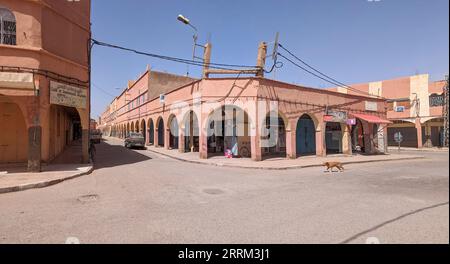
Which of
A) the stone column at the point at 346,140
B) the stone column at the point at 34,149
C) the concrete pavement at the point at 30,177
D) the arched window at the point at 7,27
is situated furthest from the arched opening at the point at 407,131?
the arched window at the point at 7,27

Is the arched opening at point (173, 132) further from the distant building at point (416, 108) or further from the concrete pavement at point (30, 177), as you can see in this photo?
the distant building at point (416, 108)

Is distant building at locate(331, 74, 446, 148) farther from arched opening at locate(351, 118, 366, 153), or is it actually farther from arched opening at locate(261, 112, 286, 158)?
arched opening at locate(261, 112, 286, 158)

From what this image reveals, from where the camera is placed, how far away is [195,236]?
4504 millimetres

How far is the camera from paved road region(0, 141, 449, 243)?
4461mm

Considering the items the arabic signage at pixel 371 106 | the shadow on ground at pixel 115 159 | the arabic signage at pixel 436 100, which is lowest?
the shadow on ground at pixel 115 159

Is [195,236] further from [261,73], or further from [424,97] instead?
[424,97]

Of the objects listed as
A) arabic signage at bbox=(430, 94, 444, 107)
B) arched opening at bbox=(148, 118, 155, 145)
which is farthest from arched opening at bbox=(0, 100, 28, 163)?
arabic signage at bbox=(430, 94, 444, 107)

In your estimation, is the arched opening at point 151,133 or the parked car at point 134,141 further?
the arched opening at point 151,133

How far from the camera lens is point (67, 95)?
12.8m

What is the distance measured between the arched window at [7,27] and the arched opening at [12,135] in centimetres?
353

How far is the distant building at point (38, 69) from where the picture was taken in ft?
35.8

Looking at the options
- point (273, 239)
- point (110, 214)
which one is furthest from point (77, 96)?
point (273, 239)

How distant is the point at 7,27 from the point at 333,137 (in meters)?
25.8
